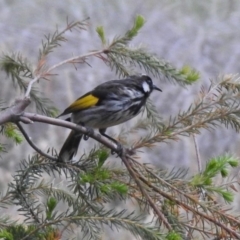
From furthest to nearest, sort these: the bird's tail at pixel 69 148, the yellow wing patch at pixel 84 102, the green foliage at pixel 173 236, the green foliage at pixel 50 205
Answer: the yellow wing patch at pixel 84 102
the bird's tail at pixel 69 148
the green foliage at pixel 50 205
the green foliage at pixel 173 236

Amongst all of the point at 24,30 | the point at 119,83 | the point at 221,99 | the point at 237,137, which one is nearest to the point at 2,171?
the point at 24,30

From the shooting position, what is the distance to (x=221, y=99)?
1772 mm

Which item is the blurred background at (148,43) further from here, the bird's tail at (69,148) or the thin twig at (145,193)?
the thin twig at (145,193)

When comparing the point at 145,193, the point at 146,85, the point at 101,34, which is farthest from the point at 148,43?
the point at 145,193

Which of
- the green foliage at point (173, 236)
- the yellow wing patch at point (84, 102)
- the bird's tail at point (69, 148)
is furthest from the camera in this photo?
the yellow wing patch at point (84, 102)

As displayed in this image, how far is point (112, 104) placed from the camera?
2.30 m

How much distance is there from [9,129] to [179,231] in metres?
0.61

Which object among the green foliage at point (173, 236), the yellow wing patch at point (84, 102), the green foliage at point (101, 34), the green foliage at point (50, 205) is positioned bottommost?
the green foliage at point (173, 236)

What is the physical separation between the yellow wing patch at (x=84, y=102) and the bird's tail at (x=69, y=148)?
12cm

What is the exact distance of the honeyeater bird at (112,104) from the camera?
89.4 inches

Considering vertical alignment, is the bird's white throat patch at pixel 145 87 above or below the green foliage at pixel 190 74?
above

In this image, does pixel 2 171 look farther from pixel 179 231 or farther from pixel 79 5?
pixel 179 231

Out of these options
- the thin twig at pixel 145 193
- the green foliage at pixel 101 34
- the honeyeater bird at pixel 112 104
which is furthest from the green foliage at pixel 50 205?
the honeyeater bird at pixel 112 104

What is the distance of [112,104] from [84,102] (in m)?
0.09
